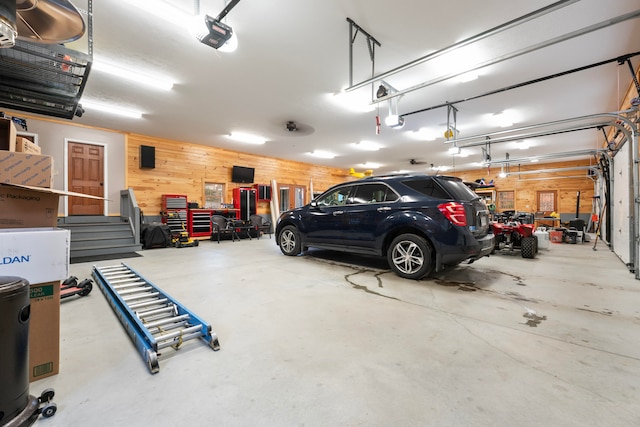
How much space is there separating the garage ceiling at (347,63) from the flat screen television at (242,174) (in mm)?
2184

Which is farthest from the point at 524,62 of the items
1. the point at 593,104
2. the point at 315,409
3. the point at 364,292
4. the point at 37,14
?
the point at 37,14

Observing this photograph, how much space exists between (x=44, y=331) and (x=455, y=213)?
3.69 meters

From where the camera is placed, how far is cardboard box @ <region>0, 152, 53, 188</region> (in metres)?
1.44

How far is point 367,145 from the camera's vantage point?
894cm

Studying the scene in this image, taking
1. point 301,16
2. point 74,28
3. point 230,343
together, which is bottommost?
point 230,343

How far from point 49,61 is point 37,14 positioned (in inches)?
30.3

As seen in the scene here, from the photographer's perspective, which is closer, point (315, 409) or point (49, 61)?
point (315, 409)

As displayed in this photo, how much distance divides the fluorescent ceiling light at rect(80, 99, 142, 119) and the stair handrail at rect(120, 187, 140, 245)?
1.86 m

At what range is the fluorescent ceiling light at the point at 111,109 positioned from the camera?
532 cm

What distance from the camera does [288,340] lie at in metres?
1.87

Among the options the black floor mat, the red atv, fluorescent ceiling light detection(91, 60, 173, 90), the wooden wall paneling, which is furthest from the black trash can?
the wooden wall paneling

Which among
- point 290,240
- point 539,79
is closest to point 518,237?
point 539,79

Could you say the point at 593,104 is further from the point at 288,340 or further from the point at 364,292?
the point at 288,340

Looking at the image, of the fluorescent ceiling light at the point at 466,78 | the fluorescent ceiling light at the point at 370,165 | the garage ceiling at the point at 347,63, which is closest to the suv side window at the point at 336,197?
the garage ceiling at the point at 347,63
